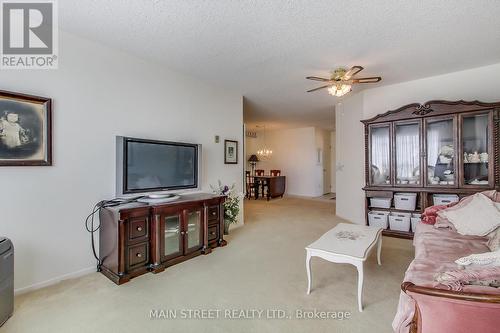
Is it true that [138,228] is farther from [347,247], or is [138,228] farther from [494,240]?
[494,240]

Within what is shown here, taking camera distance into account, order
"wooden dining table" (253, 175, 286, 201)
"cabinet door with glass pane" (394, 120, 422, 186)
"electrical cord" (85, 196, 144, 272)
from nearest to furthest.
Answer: "electrical cord" (85, 196, 144, 272), "cabinet door with glass pane" (394, 120, 422, 186), "wooden dining table" (253, 175, 286, 201)

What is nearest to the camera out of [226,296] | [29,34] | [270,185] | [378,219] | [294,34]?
[226,296]

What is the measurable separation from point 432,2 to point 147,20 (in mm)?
2487

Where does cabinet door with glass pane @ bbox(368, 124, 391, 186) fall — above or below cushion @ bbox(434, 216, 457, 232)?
above

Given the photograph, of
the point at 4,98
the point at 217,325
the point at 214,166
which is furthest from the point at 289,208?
the point at 4,98

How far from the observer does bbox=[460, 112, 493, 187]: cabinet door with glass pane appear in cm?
320

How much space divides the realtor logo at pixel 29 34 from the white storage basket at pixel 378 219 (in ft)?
15.6

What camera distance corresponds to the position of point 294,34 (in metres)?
2.40

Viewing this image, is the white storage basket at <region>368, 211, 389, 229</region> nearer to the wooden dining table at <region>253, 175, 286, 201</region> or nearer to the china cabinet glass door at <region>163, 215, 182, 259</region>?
the china cabinet glass door at <region>163, 215, 182, 259</region>

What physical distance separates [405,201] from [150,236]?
3.79 metres

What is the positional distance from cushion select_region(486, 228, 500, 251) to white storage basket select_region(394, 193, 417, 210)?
163 centimetres

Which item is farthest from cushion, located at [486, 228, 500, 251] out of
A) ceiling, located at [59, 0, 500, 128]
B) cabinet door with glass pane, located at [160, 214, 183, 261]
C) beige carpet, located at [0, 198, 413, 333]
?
cabinet door with glass pane, located at [160, 214, 183, 261]

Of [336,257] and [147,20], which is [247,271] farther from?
[147,20]

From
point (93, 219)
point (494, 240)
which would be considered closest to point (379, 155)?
point (494, 240)
